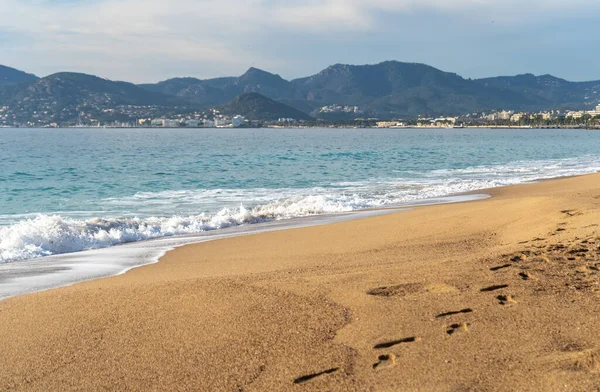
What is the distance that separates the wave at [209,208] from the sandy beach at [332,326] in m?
5.02

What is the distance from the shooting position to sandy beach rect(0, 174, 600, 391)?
435 centimetres

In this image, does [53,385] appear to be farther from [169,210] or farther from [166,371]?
[169,210]

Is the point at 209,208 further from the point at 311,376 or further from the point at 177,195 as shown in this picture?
the point at 311,376

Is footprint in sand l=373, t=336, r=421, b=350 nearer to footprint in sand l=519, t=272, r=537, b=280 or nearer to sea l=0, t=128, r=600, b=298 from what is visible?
footprint in sand l=519, t=272, r=537, b=280

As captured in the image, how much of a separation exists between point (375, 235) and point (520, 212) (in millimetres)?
3445

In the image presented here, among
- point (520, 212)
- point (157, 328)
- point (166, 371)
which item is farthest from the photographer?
point (520, 212)

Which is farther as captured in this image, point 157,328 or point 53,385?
point 157,328

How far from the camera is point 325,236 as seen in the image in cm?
1198

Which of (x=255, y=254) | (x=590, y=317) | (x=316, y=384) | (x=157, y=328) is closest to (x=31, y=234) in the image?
(x=255, y=254)

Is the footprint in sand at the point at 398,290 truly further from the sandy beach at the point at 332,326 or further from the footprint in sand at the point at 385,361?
the footprint in sand at the point at 385,361

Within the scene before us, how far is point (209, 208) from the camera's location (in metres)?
19.8

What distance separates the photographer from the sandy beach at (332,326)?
4.35m

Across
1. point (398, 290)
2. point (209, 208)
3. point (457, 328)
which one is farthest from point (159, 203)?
point (457, 328)

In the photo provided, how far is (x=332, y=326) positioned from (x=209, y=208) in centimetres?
1486
